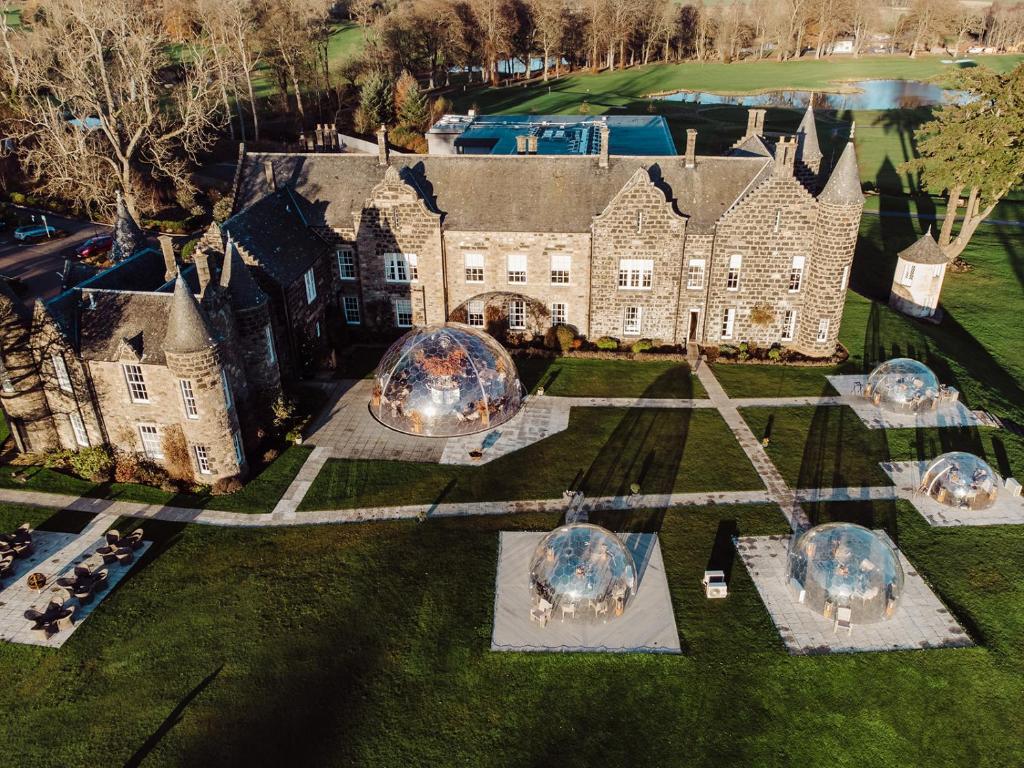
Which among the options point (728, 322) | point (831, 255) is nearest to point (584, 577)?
point (728, 322)

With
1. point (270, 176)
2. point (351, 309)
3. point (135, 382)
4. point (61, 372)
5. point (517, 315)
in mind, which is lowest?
point (517, 315)

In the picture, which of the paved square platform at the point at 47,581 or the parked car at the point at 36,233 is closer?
the paved square platform at the point at 47,581

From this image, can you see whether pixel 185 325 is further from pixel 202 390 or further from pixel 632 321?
pixel 632 321

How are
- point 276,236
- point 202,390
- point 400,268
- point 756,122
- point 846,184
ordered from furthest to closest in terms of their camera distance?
point 756,122
point 400,268
point 276,236
point 846,184
point 202,390

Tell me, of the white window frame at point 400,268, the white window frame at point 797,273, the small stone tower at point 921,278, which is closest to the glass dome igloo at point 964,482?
the white window frame at point 797,273

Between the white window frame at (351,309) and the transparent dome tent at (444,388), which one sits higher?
the transparent dome tent at (444,388)

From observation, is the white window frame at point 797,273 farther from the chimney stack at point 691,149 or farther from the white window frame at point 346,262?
the white window frame at point 346,262
